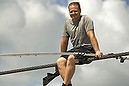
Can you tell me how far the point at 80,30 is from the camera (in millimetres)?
13523

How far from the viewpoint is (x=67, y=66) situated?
13.0 metres

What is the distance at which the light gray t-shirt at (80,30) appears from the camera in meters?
13.5

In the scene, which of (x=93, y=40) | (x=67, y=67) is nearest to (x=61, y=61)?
(x=67, y=67)

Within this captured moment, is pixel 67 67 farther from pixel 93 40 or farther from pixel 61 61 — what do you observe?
pixel 93 40

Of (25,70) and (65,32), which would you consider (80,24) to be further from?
(25,70)

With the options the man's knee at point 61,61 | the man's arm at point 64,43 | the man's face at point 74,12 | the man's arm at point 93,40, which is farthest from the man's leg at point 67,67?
the man's face at point 74,12

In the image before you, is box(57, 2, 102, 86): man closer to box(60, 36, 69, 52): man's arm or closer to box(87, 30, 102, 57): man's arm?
box(87, 30, 102, 57): man's arm

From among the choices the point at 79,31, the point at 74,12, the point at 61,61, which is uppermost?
the point at 74,12

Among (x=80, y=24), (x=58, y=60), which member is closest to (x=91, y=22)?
(x=80, y=24)

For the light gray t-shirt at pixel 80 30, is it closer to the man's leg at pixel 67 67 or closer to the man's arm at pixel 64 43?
the man's arm at pixel 64 43

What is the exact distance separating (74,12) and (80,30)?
0.44 m

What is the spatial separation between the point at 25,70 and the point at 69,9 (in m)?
1.78

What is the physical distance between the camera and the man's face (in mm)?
13461

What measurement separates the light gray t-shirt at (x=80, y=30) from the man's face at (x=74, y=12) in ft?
0.46
